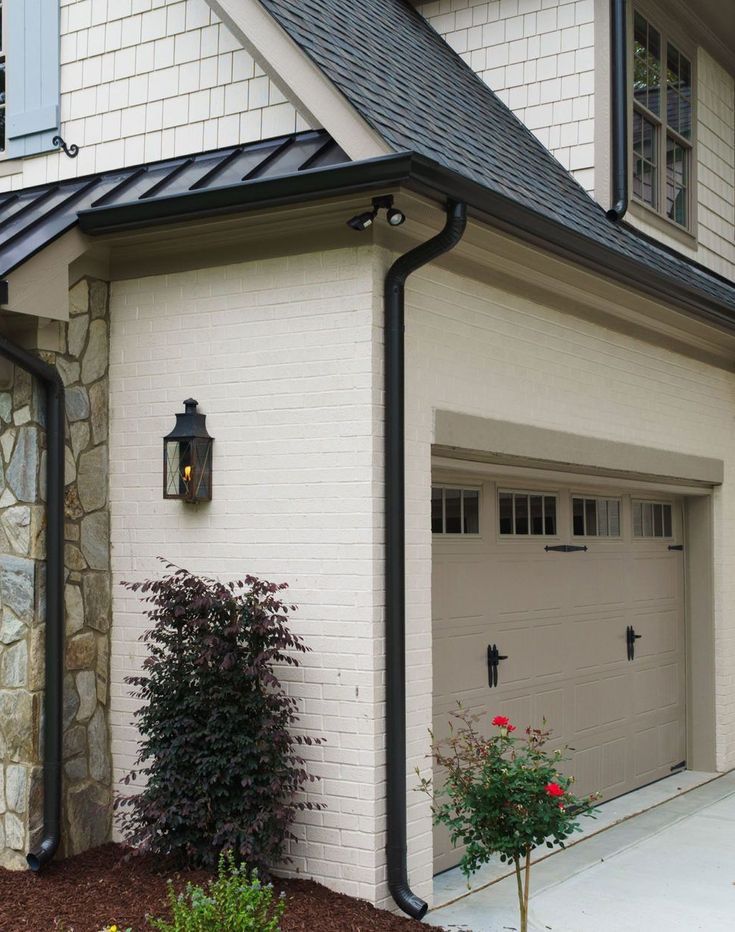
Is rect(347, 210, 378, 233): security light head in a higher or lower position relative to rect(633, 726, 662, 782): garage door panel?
higher

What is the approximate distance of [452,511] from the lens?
696cm

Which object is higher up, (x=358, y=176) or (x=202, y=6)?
(x=202, y=6)

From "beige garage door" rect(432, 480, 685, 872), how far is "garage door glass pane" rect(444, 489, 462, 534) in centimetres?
1

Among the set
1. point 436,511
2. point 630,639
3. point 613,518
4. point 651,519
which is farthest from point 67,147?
point 630,639

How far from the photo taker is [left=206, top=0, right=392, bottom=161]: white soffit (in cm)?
565

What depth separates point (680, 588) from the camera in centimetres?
997

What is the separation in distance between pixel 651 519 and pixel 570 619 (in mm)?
1671

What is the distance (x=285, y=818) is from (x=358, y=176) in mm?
3026

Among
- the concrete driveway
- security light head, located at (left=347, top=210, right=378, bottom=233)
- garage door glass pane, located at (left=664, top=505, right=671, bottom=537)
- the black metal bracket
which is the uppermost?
the black metal bracket

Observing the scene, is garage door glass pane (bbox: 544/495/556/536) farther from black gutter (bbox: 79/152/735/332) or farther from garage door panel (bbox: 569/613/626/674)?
black gutter (bbox: 79/152/735/332)

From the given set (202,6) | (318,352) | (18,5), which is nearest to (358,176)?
(318,352)

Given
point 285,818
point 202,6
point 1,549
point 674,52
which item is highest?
point 674,52

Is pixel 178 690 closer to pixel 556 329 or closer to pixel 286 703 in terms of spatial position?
pixel 286 703

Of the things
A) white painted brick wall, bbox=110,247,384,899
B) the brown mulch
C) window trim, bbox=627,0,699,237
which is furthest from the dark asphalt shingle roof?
the brown mulch
